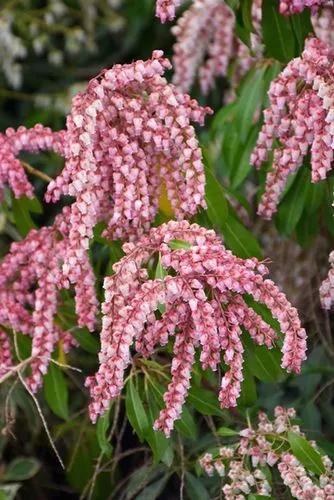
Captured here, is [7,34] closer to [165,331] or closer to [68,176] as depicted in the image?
[68,176]

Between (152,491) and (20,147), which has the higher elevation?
(20,147)

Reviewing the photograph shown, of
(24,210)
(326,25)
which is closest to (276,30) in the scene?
(326,25)

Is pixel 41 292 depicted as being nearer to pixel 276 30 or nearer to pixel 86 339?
pixel 86 339

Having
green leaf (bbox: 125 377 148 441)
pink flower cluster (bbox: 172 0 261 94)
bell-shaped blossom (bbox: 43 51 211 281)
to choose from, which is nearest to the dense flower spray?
bell-shaped blossom (bbox: 43 51 211 281)

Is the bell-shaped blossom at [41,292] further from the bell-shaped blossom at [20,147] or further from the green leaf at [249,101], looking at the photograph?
the green leaf at [249,101]

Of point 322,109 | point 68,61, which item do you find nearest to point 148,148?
point 322,109

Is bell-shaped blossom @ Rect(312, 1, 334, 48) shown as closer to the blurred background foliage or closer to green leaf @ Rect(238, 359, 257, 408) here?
the blurred background foliage
